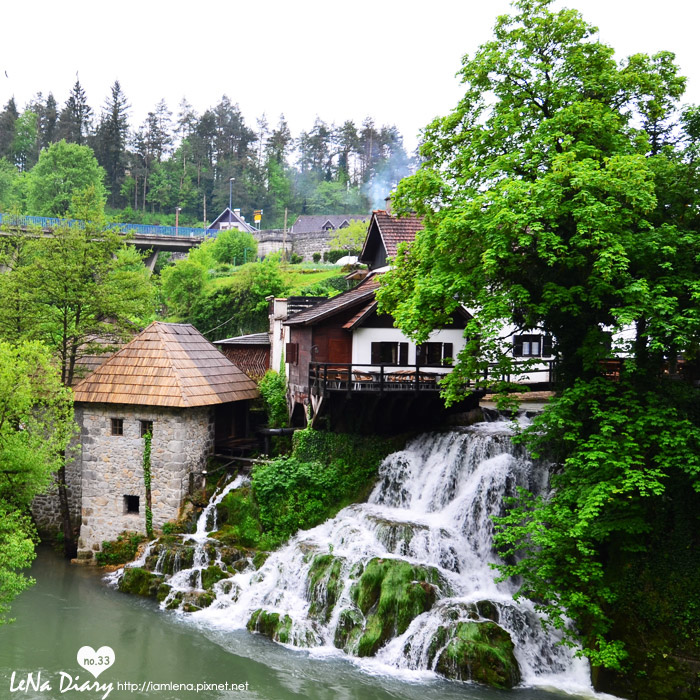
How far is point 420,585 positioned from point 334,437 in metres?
6.38

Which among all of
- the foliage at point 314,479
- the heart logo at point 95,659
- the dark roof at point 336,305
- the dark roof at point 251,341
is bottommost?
the heart logo at point 95,659

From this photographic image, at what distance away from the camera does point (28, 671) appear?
1520cm

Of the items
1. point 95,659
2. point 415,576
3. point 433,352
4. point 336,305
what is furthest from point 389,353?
point 95,659

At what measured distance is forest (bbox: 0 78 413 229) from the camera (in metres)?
79.2

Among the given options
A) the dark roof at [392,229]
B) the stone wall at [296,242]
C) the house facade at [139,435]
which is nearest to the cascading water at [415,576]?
the house facade at [139,435]

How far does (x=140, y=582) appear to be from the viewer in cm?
1975

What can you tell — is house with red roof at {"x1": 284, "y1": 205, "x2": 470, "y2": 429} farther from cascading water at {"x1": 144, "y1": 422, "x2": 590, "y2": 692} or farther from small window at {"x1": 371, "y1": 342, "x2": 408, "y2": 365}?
cascading water at {"x1": 144, "y1": 422, "x2": 590, "y2": 692}

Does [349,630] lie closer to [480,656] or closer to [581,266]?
[480,656]

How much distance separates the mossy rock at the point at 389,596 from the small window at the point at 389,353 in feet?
23.4

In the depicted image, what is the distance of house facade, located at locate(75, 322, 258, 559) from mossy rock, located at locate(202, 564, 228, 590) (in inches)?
127

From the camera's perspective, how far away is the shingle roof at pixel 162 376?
2208 centimetres

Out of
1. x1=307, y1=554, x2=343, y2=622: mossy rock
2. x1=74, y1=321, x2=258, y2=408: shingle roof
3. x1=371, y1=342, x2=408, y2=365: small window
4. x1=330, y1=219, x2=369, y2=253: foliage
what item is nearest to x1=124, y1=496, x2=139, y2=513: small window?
x1=74, y1=321, x2=258, y2=408: shingle roof

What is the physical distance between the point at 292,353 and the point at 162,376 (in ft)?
14.4

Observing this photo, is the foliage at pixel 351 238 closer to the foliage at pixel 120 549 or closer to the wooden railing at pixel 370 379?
the wooden railing at pixel 370 379
